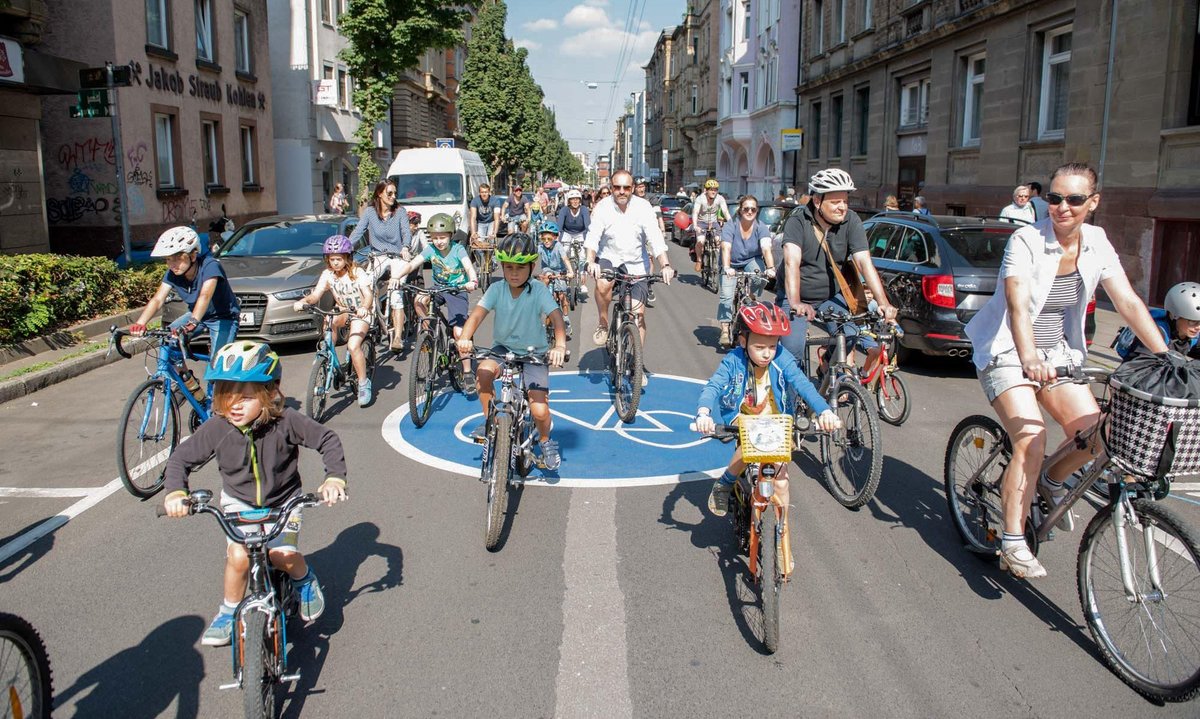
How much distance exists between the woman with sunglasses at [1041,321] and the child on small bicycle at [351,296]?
18.2 ft

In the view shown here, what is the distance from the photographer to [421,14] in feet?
97.1

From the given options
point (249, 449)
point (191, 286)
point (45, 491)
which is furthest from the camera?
point (191, 286)

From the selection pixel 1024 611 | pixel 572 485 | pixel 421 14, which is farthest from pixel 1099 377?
pixel 421 14

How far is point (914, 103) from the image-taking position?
26.8 metres

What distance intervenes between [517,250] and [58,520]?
331 centimetres

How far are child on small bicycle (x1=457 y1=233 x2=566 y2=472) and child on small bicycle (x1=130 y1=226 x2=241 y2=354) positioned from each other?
2.15 metres

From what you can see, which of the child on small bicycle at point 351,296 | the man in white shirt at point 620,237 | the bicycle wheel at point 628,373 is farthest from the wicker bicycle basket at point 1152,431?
the child on small bicycle at point 351,296

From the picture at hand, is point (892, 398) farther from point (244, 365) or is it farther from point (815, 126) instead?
point (815, 126)

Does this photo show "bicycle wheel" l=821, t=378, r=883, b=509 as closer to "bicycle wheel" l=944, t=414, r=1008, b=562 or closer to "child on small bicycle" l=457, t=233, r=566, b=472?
"bicycle wheel" l=944, t=414, r=1008, b=562

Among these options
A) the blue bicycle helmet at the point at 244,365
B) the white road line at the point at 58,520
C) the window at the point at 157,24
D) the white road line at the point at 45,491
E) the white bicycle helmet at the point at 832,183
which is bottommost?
the white road line at the point at 45,491

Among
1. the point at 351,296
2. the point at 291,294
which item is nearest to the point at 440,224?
the point at 351,296

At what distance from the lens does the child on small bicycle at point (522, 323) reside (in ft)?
19.3

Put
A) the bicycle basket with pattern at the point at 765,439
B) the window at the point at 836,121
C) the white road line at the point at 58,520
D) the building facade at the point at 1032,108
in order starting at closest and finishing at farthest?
the bicycle basket with pattern at the point at 765,439
the white road line at the point at 58,520
the building facade at the point at 1032,108
the window at the point at 836,121

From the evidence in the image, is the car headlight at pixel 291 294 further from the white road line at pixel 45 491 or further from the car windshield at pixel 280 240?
the white road line at pixel 45 491
